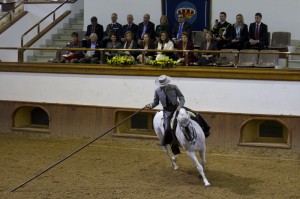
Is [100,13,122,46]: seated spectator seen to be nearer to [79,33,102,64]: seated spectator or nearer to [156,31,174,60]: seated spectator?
[79,33,102,64]: seated spectator

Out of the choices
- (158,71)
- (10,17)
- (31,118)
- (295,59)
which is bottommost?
(31,118)

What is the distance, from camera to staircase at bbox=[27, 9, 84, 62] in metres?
15.6

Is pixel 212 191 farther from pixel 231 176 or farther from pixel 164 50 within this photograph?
pixel 164 50

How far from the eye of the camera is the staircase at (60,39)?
614 inches

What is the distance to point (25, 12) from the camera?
1702 cm

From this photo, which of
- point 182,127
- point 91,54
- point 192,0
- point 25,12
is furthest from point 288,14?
point 25,12

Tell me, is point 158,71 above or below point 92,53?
below

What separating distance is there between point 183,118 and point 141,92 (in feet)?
13.0

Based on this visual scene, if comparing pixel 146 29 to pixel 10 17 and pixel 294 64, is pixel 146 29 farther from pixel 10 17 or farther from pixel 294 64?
pixel 10 17

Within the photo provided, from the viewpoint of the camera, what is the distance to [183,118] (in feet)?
29.8

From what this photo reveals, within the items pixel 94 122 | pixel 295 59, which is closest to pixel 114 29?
pixel 94 122

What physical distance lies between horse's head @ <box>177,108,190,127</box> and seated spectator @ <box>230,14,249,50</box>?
177 inches

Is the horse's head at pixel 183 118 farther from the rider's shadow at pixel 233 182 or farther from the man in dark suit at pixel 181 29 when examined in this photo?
the man in dark suit at pixel 181 29

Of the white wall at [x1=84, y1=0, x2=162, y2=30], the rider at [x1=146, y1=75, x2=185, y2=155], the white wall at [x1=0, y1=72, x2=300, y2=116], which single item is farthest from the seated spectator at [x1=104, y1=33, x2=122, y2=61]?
the rider at [x1=146, y1=75, x2=185, y2=155]
